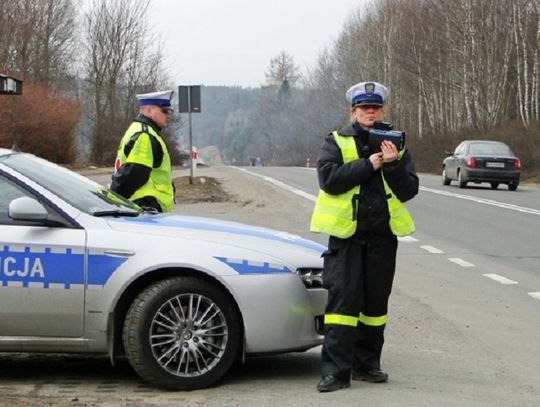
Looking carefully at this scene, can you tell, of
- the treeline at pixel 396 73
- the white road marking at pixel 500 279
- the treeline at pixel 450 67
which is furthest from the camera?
the treeline at pixel 450 67

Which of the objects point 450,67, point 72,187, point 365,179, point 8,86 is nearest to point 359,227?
point 365,179

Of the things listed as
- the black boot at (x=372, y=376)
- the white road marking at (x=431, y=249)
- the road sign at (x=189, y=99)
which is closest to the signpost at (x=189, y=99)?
the road sign at (x=189, y=99)

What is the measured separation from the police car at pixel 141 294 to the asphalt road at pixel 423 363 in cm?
24

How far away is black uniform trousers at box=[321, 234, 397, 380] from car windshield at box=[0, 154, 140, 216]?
56.5 inches

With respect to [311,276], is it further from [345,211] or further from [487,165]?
[487,165]

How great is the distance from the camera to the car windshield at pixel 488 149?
1184 inches

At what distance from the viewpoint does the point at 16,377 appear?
614cm

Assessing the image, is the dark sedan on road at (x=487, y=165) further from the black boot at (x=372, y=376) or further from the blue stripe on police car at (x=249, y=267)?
the blue stripe on police car at (x=249, y=267)

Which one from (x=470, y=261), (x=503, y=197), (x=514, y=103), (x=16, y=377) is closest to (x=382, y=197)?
(x=16, y=377)

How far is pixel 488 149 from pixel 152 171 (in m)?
23.6

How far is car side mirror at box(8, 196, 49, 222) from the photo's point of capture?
18.8ft

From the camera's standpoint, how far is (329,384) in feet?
19.0

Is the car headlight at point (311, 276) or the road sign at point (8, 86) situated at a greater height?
the road sign at point (8, 86)

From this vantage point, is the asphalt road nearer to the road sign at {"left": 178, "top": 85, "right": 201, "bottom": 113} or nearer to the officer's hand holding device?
the officer's hand holding device
